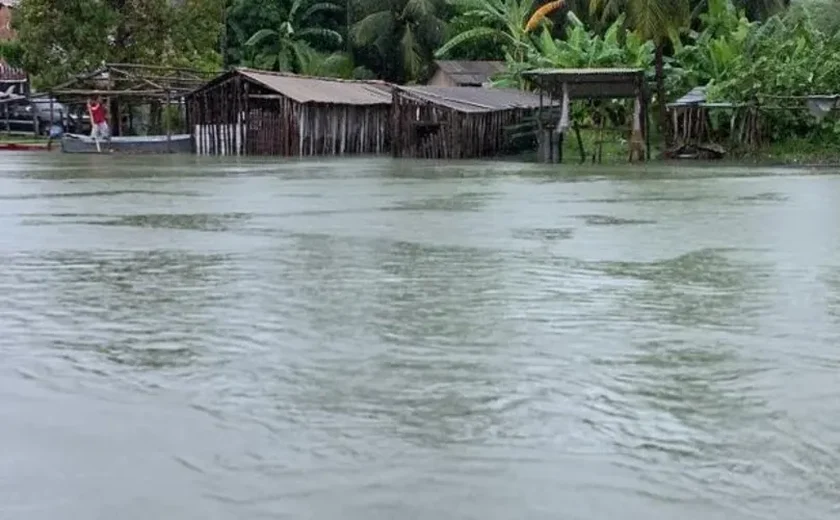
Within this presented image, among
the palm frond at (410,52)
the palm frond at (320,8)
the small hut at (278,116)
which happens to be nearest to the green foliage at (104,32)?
the small hut at (278,116)

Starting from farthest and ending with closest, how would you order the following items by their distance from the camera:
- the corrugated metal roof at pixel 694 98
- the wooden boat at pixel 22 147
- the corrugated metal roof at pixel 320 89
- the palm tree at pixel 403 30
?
the palm tree at pixel 403 30 → the wooden boat at pixel 22 147 → the corrugated metal roof at pixel 320 89 → the corrugated metal roof at pixel 694 98

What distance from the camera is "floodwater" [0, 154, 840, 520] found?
11.8 ft

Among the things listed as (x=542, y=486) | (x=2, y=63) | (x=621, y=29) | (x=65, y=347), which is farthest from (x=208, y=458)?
(x=2, y=63)

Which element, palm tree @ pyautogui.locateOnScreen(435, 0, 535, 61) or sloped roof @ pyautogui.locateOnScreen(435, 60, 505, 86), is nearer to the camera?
palm tree @ pyautogui.locateOnScreen(435, 0, 535, 61)

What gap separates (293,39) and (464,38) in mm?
8004

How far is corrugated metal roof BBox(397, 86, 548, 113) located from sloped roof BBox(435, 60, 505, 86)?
7.62 metres

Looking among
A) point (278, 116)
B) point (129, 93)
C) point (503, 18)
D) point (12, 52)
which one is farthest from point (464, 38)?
point (12, 52)

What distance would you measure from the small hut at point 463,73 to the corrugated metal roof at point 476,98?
760 centimetres

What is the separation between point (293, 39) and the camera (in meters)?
45.8

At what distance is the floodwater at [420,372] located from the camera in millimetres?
3584

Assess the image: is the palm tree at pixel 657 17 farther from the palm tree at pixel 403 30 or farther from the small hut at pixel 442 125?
the palm tree at pixel 403 30

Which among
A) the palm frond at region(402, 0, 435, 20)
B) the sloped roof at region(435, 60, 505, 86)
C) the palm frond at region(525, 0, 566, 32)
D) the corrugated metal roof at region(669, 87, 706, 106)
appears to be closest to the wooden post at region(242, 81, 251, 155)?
the corrugated metal roof at region(669, 87, 706, 106)

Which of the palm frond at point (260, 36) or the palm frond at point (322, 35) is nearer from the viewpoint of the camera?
the palm frond at point (260, 36)

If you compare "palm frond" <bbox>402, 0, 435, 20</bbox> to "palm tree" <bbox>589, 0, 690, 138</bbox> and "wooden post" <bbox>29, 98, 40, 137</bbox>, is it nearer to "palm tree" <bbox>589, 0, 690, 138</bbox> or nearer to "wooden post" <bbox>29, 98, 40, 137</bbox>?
"wooden post" <bbox>29, 98, 40, 137</bbox>
